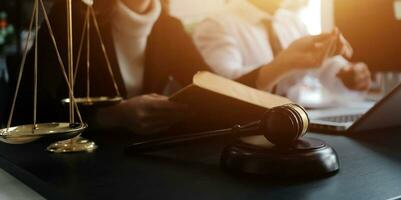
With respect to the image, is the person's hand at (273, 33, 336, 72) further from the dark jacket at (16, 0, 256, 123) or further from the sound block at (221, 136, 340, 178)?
the sound block at (221, 136, 340, 178)

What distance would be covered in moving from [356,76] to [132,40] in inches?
27.7

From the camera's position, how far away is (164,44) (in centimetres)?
137

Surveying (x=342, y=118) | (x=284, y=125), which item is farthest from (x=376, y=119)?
(x=284, y=125)

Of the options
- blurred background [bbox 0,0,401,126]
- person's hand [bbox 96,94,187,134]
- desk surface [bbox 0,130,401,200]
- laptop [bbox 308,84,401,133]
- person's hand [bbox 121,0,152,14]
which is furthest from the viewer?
blurred background [bbox 0,0,401,126]

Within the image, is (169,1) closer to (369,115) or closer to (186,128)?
(186,128)

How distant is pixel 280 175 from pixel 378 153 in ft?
0.81

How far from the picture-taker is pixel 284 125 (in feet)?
2.14

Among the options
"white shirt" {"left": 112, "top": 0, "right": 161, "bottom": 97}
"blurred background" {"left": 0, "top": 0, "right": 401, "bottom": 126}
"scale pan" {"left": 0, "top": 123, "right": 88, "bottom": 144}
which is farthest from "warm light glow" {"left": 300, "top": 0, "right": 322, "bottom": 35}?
"scale pan" {"left": 0, "top": 123, "right": 88, "bottom": 144}

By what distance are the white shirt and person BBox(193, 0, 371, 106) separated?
0.55 feet

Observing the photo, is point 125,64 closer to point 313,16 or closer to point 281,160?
point 313,16

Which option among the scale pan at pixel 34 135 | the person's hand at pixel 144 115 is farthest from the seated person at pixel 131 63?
the scale pan at pixel 34 135

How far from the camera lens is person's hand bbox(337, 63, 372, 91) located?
1.49m

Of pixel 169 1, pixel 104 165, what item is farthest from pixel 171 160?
pixel 169 1

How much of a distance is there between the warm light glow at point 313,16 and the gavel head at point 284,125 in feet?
2.86
